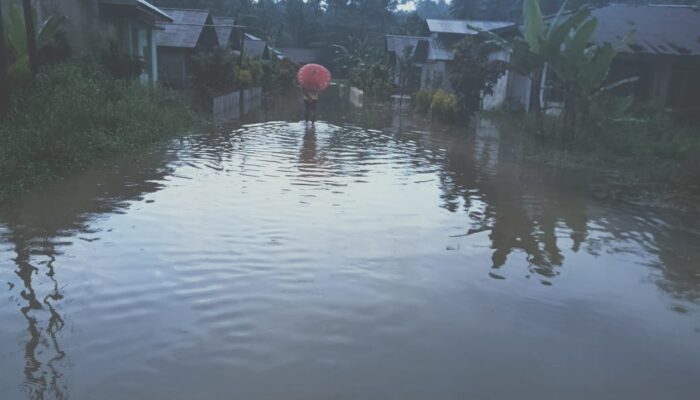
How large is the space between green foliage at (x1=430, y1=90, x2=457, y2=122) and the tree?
481 millimetres

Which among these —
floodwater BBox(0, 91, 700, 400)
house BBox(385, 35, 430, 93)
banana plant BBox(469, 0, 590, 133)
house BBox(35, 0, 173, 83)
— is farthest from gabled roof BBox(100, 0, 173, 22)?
house BBox(385, 35, 430, 93)

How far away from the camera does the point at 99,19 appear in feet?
61.1

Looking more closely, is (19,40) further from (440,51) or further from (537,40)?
(440,51)

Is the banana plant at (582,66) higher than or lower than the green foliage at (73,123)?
higher

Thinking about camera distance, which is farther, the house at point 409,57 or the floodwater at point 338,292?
the house at point 409,57

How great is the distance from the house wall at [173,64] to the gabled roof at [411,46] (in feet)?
43.3

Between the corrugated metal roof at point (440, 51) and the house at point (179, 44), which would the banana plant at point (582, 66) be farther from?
the house at point (179, 44)

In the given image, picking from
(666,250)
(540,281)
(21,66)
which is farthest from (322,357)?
(21,66)

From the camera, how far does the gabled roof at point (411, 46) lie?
121 ft

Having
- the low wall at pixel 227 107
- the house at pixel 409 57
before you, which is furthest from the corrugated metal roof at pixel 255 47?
the low wall at pixel 227 107

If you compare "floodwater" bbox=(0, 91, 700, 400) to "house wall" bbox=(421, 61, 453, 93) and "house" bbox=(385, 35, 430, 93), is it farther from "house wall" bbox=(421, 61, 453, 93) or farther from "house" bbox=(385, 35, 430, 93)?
"house" bbox=(385, 35, 430, 93)

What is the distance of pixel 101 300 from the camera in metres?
4.98

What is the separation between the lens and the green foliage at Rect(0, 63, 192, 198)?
30.0 ft

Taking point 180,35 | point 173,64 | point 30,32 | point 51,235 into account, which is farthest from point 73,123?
point 173,64
